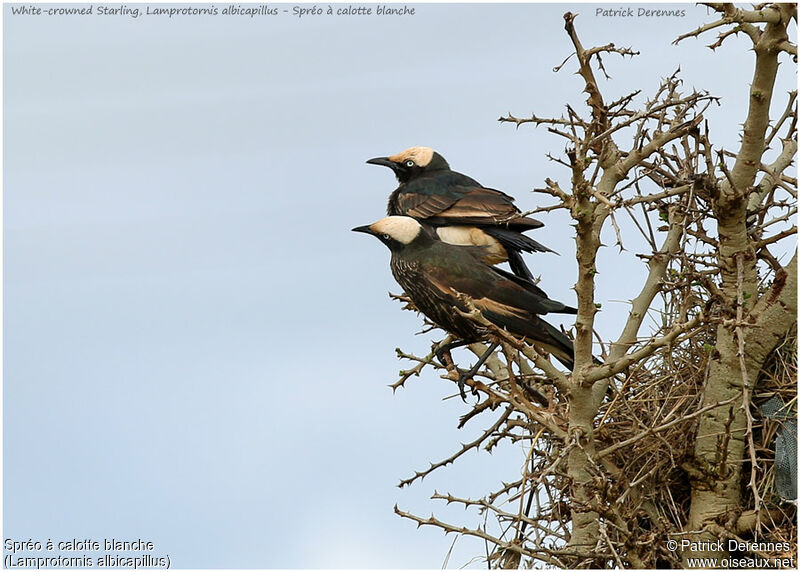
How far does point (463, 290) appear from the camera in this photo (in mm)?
5316

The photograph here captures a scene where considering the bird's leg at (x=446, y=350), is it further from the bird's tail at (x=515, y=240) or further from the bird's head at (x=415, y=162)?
the bird's head at (x=415, y=162)

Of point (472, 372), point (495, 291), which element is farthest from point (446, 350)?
point (495, 291)

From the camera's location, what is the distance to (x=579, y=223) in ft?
14.3

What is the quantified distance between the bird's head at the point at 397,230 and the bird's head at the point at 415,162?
0.93m

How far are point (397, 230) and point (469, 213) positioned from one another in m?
0.53

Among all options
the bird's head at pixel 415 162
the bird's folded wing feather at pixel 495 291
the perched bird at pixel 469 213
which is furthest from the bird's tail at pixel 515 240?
the bird's head at pixel 415 162

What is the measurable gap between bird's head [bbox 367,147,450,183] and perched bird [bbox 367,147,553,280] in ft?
0.32

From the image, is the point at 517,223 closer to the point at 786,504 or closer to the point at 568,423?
the point at 568,423

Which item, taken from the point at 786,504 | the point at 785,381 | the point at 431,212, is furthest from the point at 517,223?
the point at 786,504

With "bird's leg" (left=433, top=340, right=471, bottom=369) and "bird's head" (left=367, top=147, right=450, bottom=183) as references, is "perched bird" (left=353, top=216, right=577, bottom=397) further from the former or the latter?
"bird's head" (left=367, top=147, right=450, bottom=183)

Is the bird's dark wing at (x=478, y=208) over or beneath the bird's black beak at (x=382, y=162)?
beneath

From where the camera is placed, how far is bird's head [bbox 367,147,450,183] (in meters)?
6.48

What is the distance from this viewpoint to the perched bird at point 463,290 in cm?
527

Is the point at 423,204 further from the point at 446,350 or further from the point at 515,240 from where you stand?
the point at 446,350
